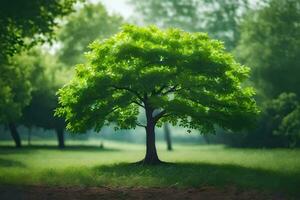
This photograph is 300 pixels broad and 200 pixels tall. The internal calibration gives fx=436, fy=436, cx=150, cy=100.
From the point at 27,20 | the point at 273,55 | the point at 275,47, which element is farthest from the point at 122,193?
the point at 275,47

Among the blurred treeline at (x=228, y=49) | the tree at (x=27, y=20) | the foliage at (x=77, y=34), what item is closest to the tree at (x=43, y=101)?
the blurred treeline at (x=228, y=49)

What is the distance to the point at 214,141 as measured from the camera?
7812cm

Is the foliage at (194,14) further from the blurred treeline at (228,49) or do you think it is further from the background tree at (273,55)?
the background tree at (273,55)

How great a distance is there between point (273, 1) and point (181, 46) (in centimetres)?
2994

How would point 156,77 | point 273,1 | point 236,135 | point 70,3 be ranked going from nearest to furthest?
point 70,3, point 156,77, point 273,1, point 236,135

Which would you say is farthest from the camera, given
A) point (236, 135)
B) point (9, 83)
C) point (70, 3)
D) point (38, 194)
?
point (236, 135)

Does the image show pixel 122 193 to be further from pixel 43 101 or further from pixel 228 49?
pixel 228 49

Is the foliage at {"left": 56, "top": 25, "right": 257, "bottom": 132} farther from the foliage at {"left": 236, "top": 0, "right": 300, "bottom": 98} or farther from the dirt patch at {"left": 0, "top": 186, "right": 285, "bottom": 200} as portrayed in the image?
the foliage at {"left": 236, "top": 0, "right": 300, "bottom": 98}

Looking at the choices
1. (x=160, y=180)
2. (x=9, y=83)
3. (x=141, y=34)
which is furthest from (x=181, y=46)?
(x=9, y=83)

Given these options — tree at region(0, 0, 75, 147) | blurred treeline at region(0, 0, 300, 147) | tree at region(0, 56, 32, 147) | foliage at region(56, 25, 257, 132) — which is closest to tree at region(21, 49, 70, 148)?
blurred treeline at region(0, 0, 300, 147)

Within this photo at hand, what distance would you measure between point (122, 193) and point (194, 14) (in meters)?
55.1

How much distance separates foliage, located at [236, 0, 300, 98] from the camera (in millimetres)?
51500

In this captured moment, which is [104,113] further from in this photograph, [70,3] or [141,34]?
[70,3]

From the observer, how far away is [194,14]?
69.6 metres
